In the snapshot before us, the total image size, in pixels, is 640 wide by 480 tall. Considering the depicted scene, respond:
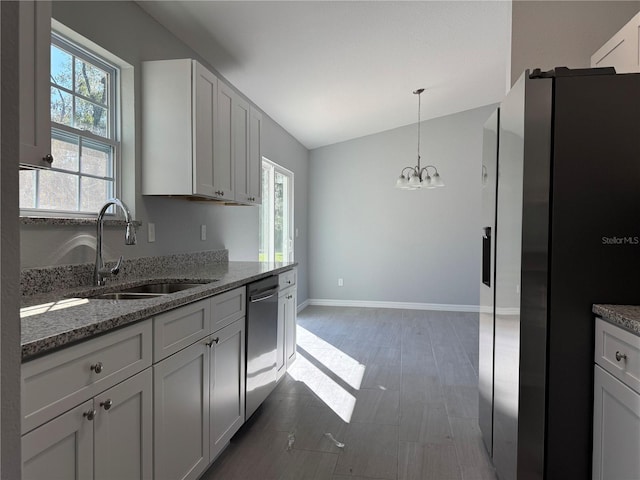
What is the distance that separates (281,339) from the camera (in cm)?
302

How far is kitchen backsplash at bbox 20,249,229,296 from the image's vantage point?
1.67 m

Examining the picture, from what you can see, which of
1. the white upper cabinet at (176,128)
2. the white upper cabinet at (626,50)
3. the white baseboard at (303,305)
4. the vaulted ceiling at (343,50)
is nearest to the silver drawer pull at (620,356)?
→ the white upper cabinet at (626,50)

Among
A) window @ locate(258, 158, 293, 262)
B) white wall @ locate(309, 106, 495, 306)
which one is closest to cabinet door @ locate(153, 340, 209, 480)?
window @ locate(258, 158, 293, 262)

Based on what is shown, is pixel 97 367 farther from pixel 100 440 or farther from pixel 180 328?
pixel 180 328

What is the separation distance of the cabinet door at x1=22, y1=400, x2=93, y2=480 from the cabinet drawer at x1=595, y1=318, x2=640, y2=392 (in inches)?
62.7

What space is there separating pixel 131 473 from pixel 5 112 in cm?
125

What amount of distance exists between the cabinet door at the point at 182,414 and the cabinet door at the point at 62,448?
0.33 meters

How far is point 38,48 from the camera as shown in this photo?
1297mm

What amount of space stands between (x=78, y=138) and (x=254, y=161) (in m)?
1.49

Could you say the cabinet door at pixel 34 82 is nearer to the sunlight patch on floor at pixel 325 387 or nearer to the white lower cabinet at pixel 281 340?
the white lower cabinet at pixel 281 340

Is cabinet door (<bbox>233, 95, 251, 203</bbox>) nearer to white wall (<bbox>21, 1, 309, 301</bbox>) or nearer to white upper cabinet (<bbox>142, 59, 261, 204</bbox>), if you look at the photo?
white wall (<bbox>21, 1, 309, 301</bbox>)

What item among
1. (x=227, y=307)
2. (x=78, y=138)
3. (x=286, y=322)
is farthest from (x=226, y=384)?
(x=78, y=138)

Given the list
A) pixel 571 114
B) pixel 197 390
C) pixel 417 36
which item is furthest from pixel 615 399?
pixel 417 36

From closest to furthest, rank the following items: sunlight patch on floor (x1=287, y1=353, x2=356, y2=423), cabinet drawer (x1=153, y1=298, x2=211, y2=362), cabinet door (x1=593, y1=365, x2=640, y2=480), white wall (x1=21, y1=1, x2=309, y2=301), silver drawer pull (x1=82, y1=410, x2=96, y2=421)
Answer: silver drawer pull (x1=82, y1=410, x2=96, y2=421) < cabinet door (x1=593, y1=365, x2=640, y2=480) < cabinet drawer (x1=153, y1=298, x2=211, y2=362) < white wall (x1=21, y1=1, x2=309, y2=301) < sunlight patch on floor (x1=287, y1=353, x2=356, y2=423)
